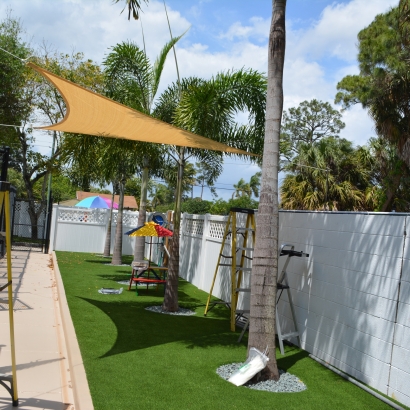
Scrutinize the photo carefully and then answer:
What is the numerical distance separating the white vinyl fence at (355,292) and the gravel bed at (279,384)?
705mm

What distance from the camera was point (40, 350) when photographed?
6434 mm

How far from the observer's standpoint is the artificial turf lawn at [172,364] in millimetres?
4832

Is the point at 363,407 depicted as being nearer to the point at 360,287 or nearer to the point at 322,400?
the point at 322,400

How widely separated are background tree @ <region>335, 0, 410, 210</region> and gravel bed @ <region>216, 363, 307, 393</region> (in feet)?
43.6

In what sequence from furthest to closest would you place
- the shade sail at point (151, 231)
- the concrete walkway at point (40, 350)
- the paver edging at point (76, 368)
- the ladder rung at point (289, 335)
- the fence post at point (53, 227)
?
the fence post at point (53, 227)
the shade sail at point (151, 231)
the ladder rung at point (289, 335)
the concrete walkway at point (40, 350)
the paver edging at point (76, 368)

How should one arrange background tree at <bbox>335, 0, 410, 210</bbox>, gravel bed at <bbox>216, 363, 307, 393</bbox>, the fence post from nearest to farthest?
gravel bed at <bbox>216, 363, 307, 393</bbox> < background tree at <bbox>335, 0, 410, 210</bbox> < the fence post

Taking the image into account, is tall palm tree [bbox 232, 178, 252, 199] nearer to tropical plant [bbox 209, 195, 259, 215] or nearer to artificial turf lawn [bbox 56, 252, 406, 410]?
tropical plant [bbox 209, 195, 259, 215]

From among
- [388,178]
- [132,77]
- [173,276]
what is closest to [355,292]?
[173,276]

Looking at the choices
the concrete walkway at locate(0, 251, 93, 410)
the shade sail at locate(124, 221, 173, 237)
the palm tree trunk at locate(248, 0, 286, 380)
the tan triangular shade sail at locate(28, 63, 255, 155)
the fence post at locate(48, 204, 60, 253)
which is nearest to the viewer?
the concrete walkway at locate(0, 251, 93, 410)

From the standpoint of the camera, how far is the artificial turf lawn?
4.83 m

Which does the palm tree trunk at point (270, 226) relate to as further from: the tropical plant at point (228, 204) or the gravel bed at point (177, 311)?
the tropical plant at point (228, 204)

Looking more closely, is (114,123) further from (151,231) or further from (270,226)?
(151,231)

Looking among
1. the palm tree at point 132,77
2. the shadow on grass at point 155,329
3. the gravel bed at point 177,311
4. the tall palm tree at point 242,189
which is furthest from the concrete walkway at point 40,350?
the tall palm tree at point 242,189

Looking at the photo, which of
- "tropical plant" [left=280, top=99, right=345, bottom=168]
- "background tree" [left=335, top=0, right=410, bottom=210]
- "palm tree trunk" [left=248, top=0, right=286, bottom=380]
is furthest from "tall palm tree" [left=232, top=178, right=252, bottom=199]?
"palm tree trunk" [left=248, top=0, right=286, bottom=380]
